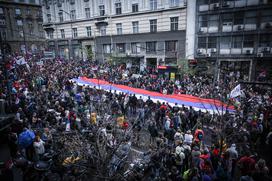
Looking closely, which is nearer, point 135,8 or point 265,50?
point 265,50

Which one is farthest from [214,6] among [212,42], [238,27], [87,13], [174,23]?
[87,13]

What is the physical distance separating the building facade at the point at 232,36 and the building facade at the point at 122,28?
2.55m

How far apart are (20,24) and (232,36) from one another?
6204 cm

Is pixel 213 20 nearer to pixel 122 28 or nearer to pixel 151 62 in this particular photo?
pixel 151 62

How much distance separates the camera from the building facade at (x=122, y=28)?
3238 centimetres

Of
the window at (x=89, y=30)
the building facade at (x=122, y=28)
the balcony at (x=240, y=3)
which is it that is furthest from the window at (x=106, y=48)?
the balcony at (x=240, y=3)

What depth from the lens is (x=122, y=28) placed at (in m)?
38.1

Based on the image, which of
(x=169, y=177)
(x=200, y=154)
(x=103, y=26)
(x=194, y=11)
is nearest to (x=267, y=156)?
(x=200, y=154)

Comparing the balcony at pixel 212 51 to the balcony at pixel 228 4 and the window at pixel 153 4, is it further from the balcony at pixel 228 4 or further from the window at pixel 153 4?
the window at pixel 153 4

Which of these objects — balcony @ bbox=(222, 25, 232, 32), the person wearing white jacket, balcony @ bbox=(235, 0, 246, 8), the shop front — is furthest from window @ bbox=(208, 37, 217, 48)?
the person wearing white jacket

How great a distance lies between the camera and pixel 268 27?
25.2m

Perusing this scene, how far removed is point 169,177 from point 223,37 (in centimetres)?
2614

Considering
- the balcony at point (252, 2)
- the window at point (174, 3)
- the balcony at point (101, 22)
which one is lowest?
the balcony at point (252, 2)

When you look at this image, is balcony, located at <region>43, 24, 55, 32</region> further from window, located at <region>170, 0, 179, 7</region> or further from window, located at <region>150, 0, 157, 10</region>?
window, located at <region>170, 0, 179, 7</region>
